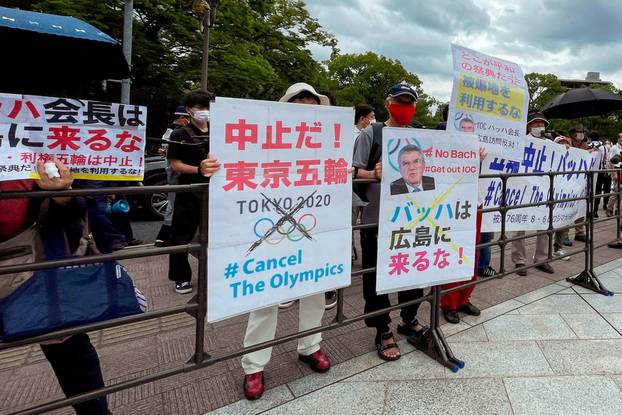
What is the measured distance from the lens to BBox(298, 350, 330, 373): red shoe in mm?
2496

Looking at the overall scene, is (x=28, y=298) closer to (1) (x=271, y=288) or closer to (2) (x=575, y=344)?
(1) (x=271, y=288)

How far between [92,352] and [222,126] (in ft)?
3.98

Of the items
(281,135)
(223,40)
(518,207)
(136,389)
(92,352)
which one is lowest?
(136,389)

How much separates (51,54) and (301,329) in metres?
3.30

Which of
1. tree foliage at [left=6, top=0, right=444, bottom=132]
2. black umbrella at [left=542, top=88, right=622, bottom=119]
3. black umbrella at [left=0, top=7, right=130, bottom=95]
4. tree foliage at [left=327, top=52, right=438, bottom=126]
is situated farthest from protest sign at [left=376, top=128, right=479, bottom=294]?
tree foliage at [left=327, top=52, right=438, bottom=126]

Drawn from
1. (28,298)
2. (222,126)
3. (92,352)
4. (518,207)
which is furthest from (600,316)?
(28,298)

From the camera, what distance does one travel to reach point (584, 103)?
747 cm

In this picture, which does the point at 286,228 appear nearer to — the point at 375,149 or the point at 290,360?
the point at 375,149

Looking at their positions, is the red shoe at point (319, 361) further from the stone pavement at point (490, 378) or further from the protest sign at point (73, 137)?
the protest sign at point (73, 137)

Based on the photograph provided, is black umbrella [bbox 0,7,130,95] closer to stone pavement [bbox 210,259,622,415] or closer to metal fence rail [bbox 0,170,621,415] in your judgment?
metal fence rail [bbox 0,170,621,415]

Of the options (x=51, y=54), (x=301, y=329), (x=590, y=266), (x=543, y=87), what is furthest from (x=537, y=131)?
(x=543, y=87)

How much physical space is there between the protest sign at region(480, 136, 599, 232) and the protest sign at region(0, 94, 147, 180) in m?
2.55

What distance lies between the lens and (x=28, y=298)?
1557 millimetres

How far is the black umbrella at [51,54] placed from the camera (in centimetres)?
309
